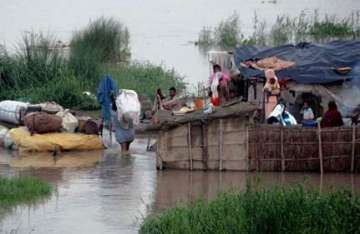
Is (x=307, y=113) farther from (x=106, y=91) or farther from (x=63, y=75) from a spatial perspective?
(x=63, y=75)

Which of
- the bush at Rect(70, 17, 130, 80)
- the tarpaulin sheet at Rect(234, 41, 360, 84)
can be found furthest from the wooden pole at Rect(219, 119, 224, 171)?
the bush at Rect(70, 17, 130, 80)

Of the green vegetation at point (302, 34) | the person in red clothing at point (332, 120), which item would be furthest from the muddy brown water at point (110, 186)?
the green vegetation at point (302, 34)

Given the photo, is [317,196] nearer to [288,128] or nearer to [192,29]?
[288,128]

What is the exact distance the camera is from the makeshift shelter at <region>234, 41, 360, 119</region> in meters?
19.4

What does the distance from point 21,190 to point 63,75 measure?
9.87 meters

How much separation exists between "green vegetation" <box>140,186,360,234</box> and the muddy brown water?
584mm

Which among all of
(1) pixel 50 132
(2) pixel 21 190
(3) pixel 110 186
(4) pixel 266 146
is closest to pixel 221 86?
(1) pixel 50 132

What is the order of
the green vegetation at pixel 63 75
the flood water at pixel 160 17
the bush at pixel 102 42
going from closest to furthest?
the green vegetation at pixel 63 75 < the bush at pixel 102 42 < the flood water at pixel 160 17

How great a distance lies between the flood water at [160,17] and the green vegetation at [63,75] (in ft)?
17.6

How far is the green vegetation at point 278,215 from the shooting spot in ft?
32.2

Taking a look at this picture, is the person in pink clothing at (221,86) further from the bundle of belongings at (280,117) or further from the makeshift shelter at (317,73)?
the bundle of belongings at (280,117)

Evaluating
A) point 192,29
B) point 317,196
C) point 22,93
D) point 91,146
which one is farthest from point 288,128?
point 192,29

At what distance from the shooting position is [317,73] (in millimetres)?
19500

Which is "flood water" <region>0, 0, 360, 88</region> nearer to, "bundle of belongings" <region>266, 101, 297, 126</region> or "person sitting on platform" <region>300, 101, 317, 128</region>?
"person sitting on platform" <region>300, 101, 317, 128</region>
